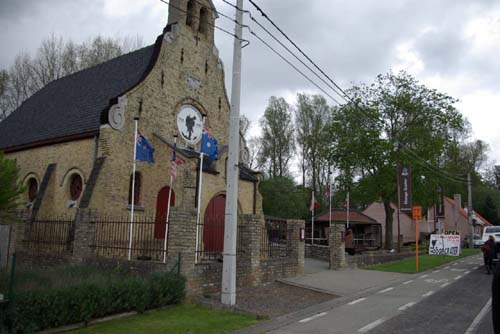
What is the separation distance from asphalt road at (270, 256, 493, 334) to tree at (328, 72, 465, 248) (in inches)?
580

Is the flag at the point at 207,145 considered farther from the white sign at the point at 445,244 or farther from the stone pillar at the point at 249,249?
the white sign at the point at 445,244

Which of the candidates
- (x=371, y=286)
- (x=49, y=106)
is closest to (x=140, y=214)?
(x=371, y=286)

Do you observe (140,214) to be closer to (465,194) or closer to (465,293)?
(465,293)

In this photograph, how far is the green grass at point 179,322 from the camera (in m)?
8.57

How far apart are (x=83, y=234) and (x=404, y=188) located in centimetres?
1603

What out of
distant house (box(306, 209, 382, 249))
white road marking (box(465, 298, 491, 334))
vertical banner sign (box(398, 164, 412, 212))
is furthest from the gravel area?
distant house (box(306, 209, 382, 249))

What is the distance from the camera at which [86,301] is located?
346 inches

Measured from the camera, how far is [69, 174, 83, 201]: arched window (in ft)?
62.1

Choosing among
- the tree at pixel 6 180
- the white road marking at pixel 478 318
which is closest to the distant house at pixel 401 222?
the white road marking at pixel 478 318

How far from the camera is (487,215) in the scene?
222ft

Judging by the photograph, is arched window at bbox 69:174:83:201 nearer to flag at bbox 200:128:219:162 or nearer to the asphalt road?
flag at bbox 200:128:219:162

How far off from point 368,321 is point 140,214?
37.8ft

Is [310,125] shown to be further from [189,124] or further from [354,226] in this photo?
[189,124]

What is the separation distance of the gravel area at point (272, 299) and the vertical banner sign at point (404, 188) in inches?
414
